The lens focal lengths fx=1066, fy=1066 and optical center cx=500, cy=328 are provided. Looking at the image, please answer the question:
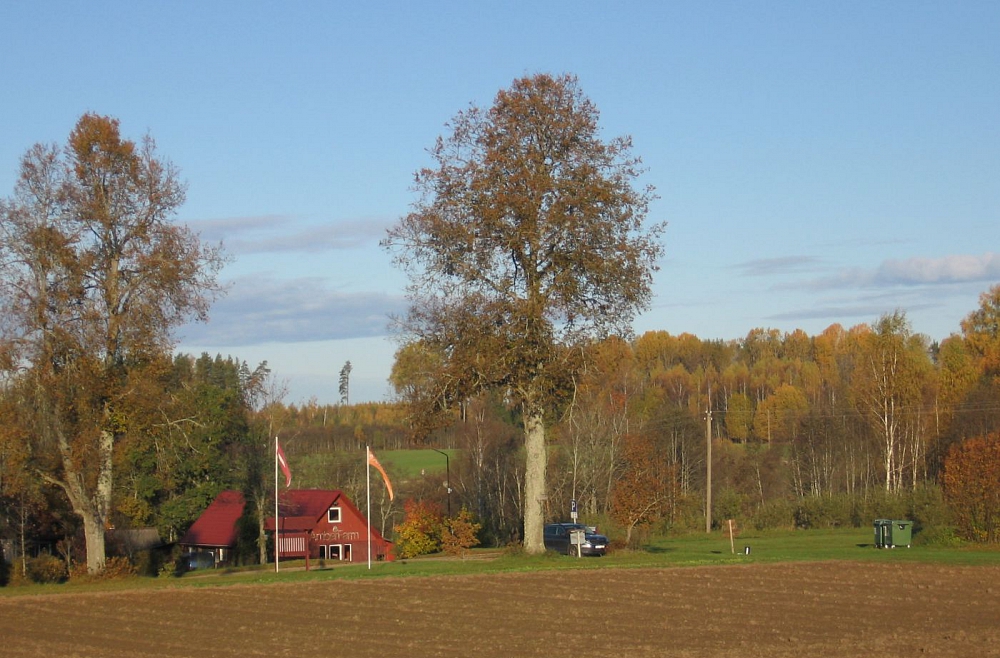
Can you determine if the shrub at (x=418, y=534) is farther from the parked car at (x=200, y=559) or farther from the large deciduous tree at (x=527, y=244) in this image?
the large deciduous tree at (x=527, y=244)

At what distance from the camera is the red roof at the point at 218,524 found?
201ft

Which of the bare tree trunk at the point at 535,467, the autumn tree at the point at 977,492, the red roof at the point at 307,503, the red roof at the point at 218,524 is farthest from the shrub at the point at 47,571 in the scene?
the autumn tree at the point at 977,492

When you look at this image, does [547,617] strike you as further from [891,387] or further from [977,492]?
[891,387]

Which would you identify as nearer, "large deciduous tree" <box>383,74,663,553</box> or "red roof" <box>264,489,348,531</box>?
"large deciduous tree" <box>383,74,663,553</box>

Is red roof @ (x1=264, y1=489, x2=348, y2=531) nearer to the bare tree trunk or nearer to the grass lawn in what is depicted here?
the grass lawn

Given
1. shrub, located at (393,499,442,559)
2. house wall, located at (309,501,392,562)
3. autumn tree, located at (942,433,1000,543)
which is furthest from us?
house wall, located at (309,501,392,562)

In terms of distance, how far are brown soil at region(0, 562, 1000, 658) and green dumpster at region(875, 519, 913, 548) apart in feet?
34.4

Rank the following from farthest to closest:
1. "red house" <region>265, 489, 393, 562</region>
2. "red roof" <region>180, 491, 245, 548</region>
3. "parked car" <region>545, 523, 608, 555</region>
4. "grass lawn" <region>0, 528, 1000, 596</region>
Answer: "red roof" <region>180, 491, 245, 548</region>, "red house" <region>265, 489, 393, 562</region>, "parked car" <region>545, 523, 608, 555</region>, "grass lawn" <region>0, 528, 1000, 596</region>

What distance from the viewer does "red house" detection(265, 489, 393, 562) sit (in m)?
59.3

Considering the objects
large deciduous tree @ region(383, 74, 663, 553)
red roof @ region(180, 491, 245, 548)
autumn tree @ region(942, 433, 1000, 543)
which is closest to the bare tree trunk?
large deciduous tree @ region(383, 74, 663, 553)

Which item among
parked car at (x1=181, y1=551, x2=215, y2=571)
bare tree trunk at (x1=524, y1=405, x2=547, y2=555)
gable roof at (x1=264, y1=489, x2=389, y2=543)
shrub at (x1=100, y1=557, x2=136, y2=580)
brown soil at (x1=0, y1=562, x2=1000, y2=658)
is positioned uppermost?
bare tree trunk at (x1=524, y1=405, x2=547, y2=555)

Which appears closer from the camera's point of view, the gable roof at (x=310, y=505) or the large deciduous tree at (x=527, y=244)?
the large deciduous tree at (x=527, y=244)

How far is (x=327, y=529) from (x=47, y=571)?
3132cm

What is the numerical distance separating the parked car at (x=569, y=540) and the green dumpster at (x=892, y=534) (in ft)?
33.1
